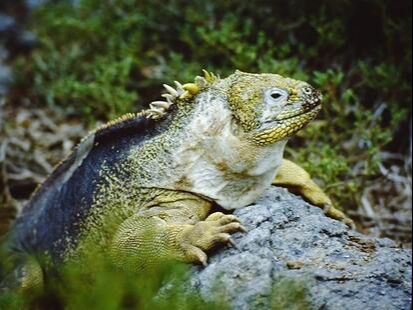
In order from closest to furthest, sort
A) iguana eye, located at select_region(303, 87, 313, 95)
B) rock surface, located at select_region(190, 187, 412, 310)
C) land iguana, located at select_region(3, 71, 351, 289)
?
1. rock surface, located at select_region(190, 187, 412, 310)
2. land iguana, located at select_region(3, 71, 351, 289)
3. iguana eye, located at select_region(303, 87, 313, 95)

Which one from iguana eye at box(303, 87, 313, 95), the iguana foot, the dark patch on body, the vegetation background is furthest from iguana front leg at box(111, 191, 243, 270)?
the vegetation background

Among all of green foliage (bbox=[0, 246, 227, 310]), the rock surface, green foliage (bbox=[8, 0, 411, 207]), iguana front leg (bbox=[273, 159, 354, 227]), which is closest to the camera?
green foliage (bbox=[0, 246, 227, 310])

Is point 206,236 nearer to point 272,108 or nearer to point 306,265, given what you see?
point 306,265

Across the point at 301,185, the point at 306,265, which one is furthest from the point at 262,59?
the point at 306,265

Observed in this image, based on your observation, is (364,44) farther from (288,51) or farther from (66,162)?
(66,162)

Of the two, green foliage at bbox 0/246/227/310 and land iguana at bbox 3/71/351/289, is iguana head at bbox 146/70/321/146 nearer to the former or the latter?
land iguana at bbox 3/71/351/289

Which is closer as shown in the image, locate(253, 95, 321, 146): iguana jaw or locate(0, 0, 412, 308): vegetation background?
locate(253, 95, 321, 146): iguana jaw

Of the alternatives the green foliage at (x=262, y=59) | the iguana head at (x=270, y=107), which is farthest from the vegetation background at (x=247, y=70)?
the iguana head at (x=270, y=107)

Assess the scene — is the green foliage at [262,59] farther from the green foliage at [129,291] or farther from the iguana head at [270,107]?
the green foliage at [129,291]
